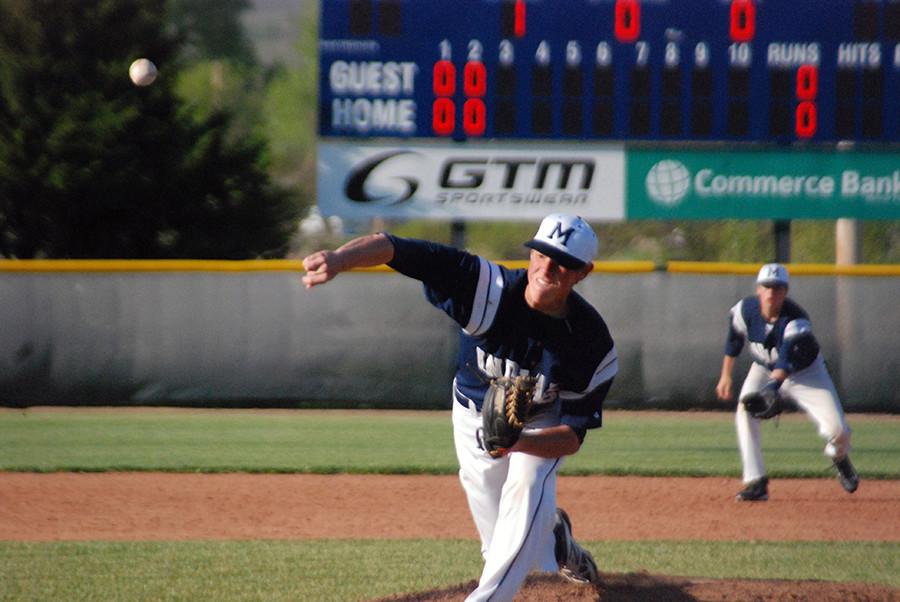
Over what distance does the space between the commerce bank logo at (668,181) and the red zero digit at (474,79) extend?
1.90 metres

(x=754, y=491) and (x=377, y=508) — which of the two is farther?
(x=754, y=491)

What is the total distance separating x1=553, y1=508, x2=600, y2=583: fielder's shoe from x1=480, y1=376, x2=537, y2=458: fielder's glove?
0.70 m

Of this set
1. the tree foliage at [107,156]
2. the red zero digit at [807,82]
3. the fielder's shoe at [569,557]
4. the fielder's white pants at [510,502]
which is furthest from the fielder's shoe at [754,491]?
the tree foliage at [107,156]

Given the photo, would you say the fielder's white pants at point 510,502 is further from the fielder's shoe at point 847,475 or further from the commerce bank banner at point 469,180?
the commerce bank banner at point 469,180

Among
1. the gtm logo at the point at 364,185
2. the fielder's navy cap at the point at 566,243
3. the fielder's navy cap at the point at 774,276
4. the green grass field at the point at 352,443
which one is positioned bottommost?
the green grass field at the point at 352,443

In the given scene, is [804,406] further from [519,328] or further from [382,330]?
[382,330]

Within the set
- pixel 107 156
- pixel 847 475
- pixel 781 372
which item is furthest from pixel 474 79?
pixel 107 156

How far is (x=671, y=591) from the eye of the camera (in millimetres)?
4863

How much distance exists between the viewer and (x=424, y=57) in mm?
11828

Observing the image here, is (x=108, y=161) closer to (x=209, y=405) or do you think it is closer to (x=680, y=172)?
(x=209, y=405)

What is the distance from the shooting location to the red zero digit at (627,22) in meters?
11.9

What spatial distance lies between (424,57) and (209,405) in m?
4.10

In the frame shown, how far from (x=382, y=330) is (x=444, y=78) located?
2645 mm

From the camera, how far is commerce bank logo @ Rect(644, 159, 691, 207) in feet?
40.7
